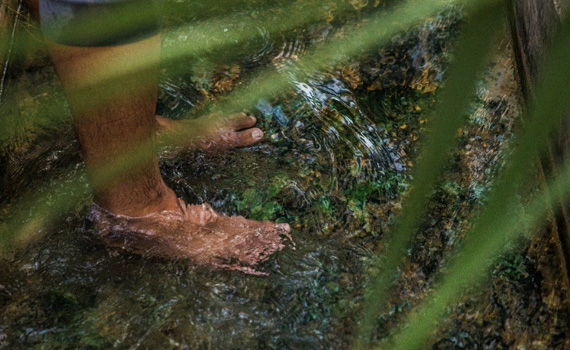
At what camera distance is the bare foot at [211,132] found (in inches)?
106

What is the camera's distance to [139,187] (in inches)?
85.5

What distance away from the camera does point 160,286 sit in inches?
79.5

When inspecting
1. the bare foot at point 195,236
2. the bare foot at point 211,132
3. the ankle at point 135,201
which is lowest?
the bare foot at point 195,236

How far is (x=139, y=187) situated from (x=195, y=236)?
0.84ft

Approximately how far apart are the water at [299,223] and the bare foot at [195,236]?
44 millimetres

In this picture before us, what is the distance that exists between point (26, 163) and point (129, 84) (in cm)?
81

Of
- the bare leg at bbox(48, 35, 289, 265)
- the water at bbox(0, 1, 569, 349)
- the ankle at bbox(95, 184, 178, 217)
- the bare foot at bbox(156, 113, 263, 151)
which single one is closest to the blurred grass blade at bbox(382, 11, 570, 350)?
the water at bbox(0, 1, 569, 349)

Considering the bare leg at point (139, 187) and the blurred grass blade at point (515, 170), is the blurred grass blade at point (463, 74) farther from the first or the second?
the bare leg at point (139, 187)

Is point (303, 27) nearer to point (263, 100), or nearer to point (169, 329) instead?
point (263, 100)

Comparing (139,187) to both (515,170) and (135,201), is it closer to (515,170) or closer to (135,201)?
(135,201)

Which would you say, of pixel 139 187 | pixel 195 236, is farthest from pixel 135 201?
pixel 195 236

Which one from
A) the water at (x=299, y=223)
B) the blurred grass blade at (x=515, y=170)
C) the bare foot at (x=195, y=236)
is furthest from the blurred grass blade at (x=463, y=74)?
the bare foot at (x=195, y=236)

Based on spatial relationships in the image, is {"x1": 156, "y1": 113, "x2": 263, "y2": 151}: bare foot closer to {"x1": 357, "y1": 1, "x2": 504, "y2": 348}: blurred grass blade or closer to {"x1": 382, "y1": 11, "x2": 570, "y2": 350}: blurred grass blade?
{"x1": 382, "y1": 11, "x2": 570, "y2": 350}: blurred grass blade

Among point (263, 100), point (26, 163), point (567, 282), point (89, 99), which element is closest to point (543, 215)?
point (567, 282)
